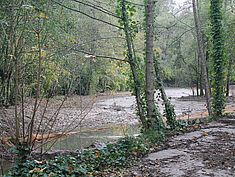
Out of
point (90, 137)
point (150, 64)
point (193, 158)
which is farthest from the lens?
point (90, 137)

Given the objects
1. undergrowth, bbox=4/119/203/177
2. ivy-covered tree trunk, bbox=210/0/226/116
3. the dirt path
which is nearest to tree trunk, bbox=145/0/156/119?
undergrowth, bbox=4/119/203/177

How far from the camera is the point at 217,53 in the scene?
1129 centimetres

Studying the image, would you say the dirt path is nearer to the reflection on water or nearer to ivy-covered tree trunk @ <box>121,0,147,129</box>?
ivy-covered tree trunk @ <box>121,0,147,129</box>

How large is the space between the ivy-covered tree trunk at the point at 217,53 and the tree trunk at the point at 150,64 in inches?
145

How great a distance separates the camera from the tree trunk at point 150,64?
826 centimetres

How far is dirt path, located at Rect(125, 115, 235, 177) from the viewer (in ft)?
17.8

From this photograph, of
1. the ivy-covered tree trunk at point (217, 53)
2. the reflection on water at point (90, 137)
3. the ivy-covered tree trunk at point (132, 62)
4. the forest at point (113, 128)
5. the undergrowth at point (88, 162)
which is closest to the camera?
the undergrowth at point (88, 162)

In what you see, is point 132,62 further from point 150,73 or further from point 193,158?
point 193,158

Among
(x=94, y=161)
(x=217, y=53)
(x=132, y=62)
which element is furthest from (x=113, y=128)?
(x=94, y=161)

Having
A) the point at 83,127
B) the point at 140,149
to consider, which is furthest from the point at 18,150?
the point at 83,127

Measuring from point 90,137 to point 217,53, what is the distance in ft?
19.6

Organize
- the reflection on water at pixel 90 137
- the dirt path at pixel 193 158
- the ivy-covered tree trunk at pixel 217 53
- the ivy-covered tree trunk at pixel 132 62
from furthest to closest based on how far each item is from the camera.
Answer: the reflection on water at pixel 90 137, the ivy-covered tree trunk at pixel 217 53, the ivy-covered tree trunk at pixel 132 62, the dirt path at pixel 193 158

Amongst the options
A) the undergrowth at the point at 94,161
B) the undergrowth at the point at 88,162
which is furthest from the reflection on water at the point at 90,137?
the undergrowth at the point at 88,162

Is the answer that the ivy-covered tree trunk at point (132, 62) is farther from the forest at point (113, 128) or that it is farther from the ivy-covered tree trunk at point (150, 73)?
the ivy-covered tree trunk at point (150, 73)
